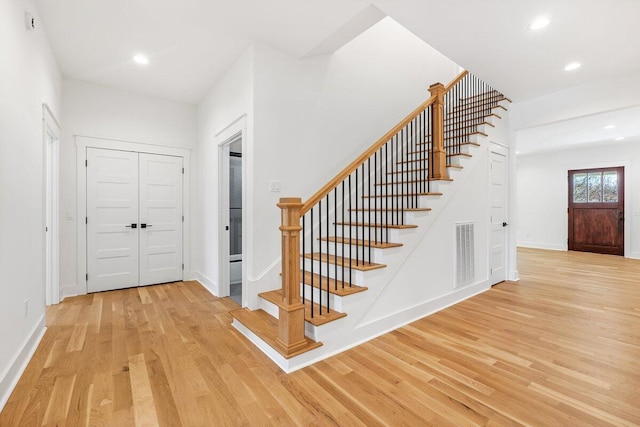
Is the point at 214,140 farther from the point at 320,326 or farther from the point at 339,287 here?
the point at 320,326

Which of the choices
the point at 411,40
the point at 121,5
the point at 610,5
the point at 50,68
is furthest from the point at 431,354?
the point at 50,68

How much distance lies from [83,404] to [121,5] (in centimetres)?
309

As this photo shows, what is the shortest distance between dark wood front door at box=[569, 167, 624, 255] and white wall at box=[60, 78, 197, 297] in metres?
9.45

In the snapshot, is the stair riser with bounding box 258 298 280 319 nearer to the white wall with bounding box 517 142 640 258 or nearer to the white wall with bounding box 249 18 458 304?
the white wall with bounding box 249 18 458 304

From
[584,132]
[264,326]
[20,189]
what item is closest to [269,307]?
[264,326]

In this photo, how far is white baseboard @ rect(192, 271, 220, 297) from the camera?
399 centimetres

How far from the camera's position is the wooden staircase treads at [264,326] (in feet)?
7.38

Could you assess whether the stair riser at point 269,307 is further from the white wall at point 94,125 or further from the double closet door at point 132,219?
the white wall at point 94,125

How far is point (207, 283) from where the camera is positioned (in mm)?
4367

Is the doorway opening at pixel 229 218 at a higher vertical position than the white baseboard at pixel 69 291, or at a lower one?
higher

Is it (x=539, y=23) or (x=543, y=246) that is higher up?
(x=539, y=23)

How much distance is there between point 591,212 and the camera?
7.38 m

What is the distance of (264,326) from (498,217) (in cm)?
387

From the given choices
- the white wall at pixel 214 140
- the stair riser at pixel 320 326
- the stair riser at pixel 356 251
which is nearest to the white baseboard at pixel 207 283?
the white wall at pixel 214 140
